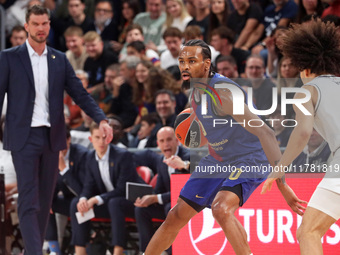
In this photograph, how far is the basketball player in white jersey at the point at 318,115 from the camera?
4117 millimetres

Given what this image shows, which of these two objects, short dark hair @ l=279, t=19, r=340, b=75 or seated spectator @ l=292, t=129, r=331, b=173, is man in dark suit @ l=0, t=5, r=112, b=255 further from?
short dark hair @ l=279, t=19, r=340, b=75

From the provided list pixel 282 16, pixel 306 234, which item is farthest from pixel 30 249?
pixel 282 16

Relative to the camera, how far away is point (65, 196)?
7.71 m

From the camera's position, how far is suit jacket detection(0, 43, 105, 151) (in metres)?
5.83

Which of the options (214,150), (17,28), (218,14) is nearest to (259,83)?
(218,14)

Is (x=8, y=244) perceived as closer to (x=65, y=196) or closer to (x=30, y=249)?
(x=65, y=196)

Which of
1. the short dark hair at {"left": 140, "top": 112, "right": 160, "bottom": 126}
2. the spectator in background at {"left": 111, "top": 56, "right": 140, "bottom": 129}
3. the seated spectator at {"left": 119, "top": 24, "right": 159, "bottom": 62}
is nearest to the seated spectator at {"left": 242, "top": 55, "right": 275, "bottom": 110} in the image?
the short dark hair at {"left": 140, "top": 112, "right": 160, "bottom": 126}

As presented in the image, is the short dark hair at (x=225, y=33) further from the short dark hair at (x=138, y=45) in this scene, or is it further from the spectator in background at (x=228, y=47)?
the short dark hair at (x=138, y=45)

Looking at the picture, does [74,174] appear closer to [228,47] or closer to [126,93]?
[126,93]

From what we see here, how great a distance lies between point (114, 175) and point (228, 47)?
2711 mm

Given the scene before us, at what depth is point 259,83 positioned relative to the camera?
25.5 feet

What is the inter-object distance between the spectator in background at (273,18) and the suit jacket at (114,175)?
2.78 meters

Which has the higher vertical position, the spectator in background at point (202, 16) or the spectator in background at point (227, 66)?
the spectator in background at point (202, 16)

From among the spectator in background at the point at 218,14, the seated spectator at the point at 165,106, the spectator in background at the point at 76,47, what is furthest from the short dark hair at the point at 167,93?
the spectator in background at the point at 76,47
